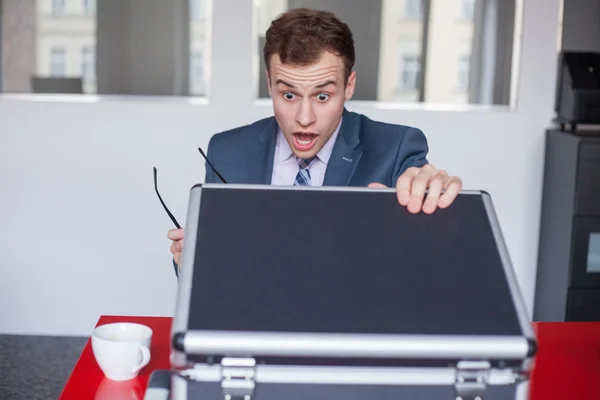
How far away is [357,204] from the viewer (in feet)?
2.98

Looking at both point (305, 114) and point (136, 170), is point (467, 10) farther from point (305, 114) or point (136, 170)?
point (305, 114)

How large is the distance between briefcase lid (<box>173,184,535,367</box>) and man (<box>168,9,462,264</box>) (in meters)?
0.90

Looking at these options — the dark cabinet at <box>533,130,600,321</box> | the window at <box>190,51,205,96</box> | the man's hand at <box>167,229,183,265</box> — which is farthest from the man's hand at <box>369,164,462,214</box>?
the window at <box>190,51,205,96</box>

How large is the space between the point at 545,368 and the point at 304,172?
0.89 metres

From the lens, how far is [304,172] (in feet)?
6.54

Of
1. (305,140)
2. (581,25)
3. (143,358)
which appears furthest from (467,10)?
(143,358)

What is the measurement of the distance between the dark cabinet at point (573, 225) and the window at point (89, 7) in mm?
2461

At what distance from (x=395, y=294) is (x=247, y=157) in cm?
127

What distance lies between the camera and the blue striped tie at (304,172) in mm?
1957

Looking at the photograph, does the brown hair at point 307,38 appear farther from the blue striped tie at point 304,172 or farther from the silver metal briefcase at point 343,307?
the silver metal briefcase at point 343,307

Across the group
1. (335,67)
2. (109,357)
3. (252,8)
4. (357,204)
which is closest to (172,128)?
(252,8)

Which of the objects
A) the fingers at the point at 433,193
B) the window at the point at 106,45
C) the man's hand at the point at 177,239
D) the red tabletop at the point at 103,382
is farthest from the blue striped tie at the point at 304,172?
the window at the point at 106,45

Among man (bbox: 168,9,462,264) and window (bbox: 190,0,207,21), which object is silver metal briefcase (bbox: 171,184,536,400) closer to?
A: man (bbox: 168,9,462,264)

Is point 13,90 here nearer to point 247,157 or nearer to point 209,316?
point 247,157
